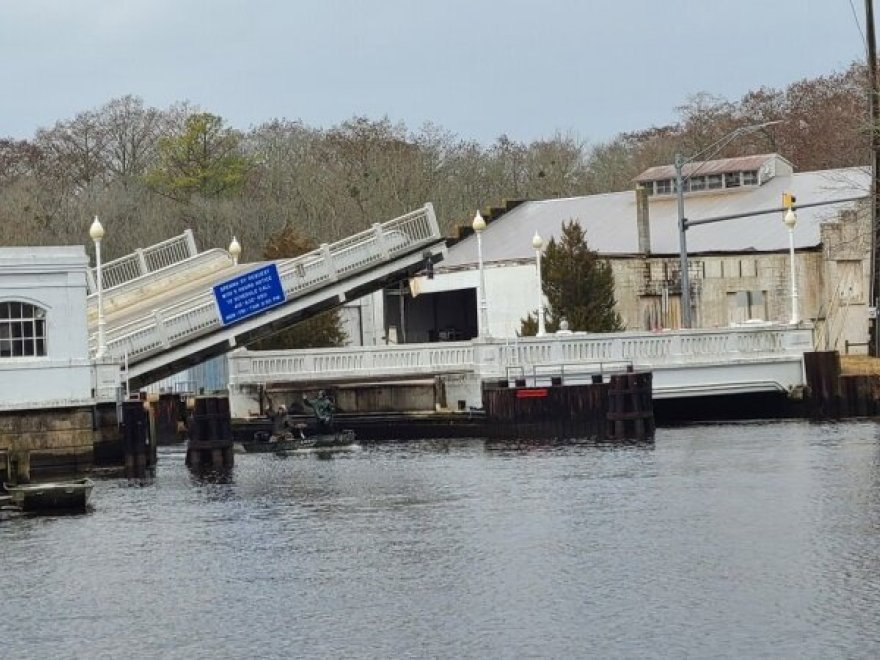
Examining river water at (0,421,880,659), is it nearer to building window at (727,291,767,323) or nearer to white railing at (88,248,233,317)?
white railing at (88,248,233,317)

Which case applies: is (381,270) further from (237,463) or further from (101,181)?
(101,181)

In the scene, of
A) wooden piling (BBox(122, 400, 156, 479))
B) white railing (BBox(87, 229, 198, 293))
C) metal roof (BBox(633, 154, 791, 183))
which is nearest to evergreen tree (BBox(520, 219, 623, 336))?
white railing (BBox(87, 229, 198, 293))

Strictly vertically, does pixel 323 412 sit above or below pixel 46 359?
below

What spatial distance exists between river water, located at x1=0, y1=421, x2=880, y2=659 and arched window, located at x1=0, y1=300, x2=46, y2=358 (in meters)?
3.75

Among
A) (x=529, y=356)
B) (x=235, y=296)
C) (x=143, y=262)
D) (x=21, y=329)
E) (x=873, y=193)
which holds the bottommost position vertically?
(x=529, y=356)

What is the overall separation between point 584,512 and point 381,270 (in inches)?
833

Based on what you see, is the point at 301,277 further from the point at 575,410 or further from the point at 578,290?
the point at 578,290

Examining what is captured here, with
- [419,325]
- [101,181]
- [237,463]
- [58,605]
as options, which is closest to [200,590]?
[58,605]

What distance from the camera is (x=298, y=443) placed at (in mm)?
56562

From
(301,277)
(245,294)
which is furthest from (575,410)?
(245,294)

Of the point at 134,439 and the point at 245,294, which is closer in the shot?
the point at 134,439

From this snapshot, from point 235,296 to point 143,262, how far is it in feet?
30.3

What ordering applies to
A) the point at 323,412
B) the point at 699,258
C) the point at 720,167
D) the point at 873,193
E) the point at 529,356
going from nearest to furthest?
1. the point at 323,412
2. the point at 529,356
3. the point at 873,193
4. the point at 699,258
5. the point at 720,167

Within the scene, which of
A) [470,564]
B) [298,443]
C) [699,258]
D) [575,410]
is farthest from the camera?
[699,258]
